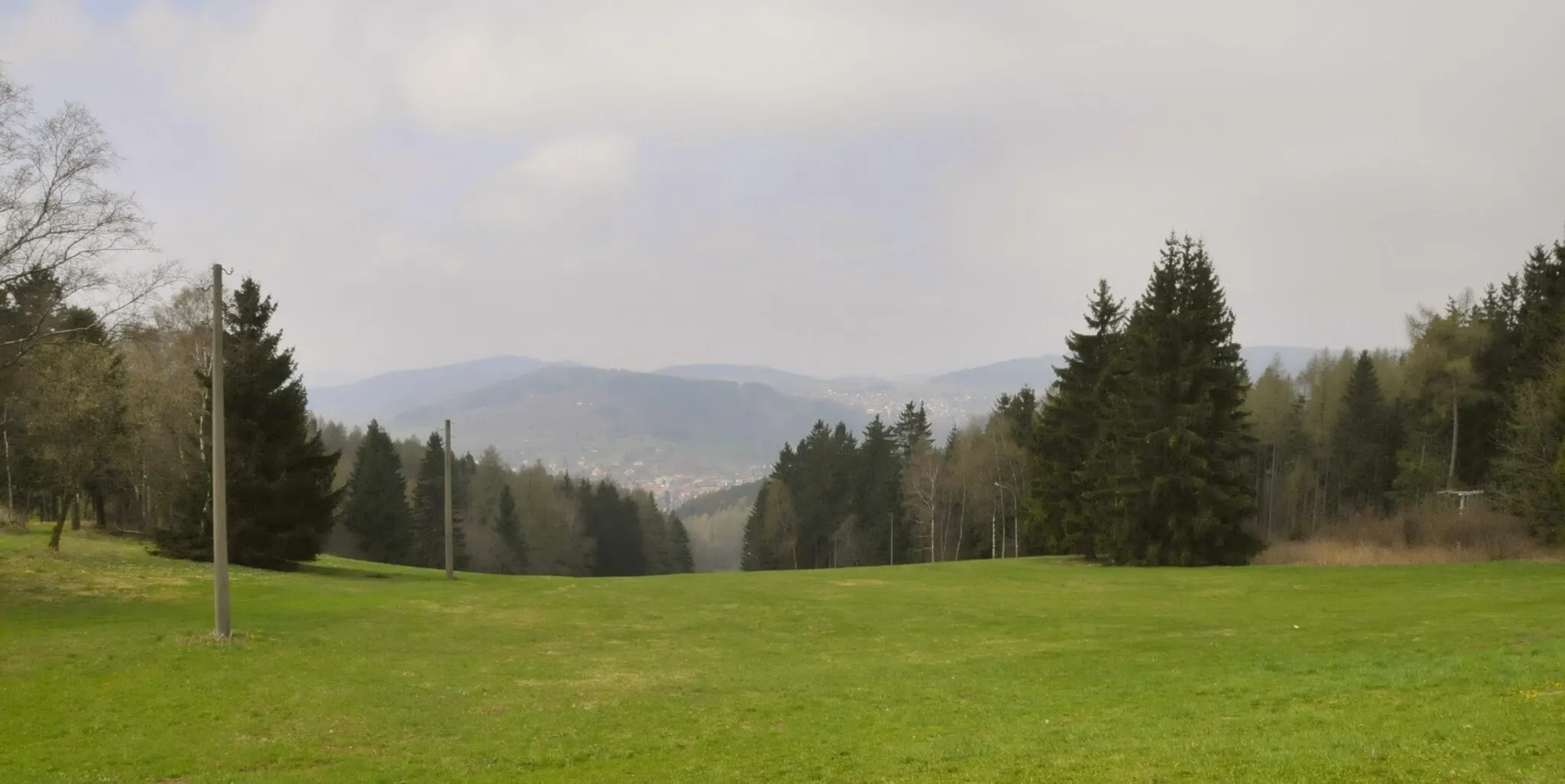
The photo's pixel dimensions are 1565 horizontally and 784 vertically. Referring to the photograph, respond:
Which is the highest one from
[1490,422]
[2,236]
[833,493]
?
[2,236]

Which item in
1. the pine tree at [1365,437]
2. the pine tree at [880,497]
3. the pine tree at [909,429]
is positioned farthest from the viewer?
the pine tree at [909,429]

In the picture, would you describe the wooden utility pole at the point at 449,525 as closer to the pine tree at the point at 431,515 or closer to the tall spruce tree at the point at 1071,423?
the tall spruce tree at the point at 1071,423

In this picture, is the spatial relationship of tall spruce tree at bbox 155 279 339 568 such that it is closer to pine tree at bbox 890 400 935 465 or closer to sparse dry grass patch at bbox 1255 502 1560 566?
sparse dry grass patch at bbox 1255 502 1560 566

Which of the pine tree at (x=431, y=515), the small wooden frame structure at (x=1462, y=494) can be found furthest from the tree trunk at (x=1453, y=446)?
the pine tree at (x=431, y=515)

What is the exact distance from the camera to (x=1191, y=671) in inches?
667

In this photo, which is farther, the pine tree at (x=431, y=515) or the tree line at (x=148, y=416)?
the pine tree at (x=431, y=515)

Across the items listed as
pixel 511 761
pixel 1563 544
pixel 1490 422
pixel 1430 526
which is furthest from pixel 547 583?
pixel 1490 422

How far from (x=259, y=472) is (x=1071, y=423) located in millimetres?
42319

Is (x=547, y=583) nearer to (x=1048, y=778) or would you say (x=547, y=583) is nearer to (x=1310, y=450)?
(x=1048, y=778)

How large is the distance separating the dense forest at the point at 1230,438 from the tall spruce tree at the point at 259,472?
124 feet

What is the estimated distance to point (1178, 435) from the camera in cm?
4594

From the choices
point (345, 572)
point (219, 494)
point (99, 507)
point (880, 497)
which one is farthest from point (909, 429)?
point (219, 494)

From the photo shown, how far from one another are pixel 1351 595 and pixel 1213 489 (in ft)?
57.4

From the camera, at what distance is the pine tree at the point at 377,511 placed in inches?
3332
